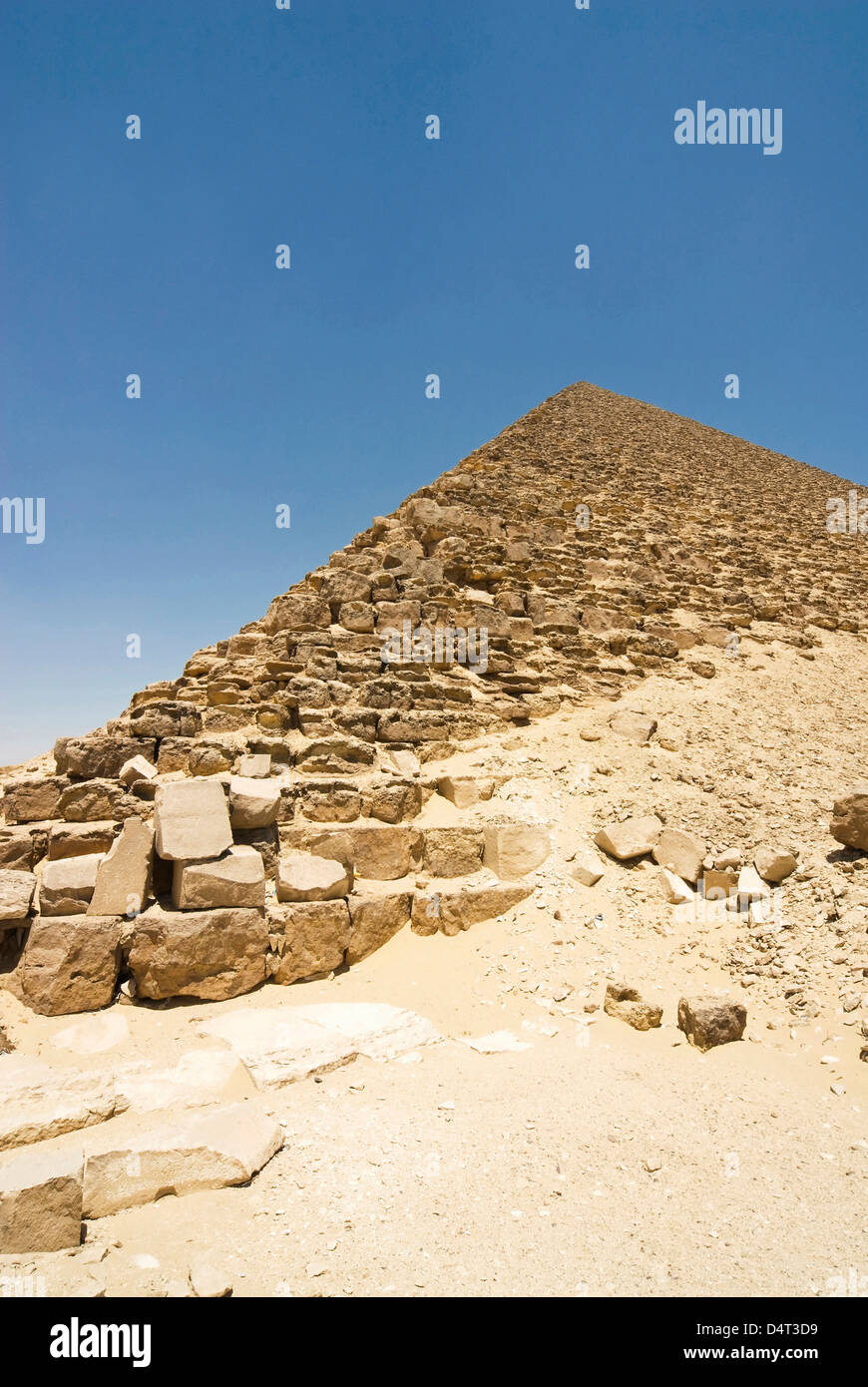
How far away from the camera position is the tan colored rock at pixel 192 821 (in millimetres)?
5367

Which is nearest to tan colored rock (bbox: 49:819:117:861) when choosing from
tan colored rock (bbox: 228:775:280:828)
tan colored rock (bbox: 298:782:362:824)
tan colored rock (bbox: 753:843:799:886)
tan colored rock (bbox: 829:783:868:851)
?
tan colored rock (bbox: 228:775:280:828)

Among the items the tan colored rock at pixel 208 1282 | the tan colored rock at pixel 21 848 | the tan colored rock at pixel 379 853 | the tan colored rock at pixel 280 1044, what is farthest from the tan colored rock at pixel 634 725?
the tan colored rock at pixel 208 1282

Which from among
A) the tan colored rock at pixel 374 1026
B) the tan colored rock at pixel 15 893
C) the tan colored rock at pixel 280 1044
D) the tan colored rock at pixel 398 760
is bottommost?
the tan colored rock at pixel 374 1026

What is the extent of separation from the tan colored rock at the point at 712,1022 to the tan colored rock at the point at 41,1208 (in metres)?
3.70

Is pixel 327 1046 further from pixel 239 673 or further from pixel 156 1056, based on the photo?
pixel 239 673

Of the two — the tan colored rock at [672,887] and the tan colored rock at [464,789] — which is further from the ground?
the tan colored rock at [464,789]

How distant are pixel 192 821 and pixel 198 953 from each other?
3.33 feet

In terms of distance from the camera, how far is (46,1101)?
3.64 m

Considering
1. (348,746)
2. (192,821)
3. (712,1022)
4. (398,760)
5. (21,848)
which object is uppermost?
(348,746)

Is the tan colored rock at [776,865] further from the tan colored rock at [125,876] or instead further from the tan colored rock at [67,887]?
the tan colored rock at [67,887]

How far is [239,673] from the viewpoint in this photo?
806 cm

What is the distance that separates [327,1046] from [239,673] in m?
4.70

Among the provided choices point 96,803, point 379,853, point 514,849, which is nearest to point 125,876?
point 96,803

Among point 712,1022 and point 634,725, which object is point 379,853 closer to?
point 712,1022
